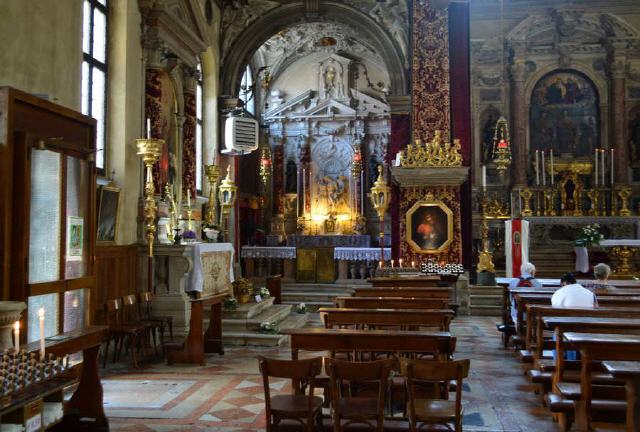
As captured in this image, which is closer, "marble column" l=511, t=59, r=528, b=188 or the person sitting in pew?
the person sitting in pew

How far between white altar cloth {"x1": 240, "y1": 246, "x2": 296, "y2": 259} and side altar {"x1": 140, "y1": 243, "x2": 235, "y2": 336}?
6.75 m

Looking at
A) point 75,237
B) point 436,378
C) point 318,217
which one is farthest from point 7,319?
point 318,217

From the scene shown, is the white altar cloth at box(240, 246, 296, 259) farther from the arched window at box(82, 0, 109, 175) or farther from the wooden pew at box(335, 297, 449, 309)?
the wooden pew at box(335, 297, 449, 309)

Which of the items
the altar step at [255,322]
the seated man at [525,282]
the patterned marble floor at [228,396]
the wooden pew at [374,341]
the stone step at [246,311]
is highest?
the seated man at [525,282]

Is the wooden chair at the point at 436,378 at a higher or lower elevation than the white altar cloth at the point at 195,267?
lower

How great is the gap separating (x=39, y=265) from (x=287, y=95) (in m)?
18.6

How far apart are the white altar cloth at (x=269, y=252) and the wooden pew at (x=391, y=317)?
11.4m

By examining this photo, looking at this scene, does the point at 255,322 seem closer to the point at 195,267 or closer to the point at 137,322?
the point at 195,267

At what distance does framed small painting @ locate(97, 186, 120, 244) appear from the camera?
10.3 meters

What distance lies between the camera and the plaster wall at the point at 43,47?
25.3 ft

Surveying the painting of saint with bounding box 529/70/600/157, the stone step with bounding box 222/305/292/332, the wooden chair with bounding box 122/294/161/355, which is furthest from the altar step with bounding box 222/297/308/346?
the painting of saint with bounding box 529/70/600/157

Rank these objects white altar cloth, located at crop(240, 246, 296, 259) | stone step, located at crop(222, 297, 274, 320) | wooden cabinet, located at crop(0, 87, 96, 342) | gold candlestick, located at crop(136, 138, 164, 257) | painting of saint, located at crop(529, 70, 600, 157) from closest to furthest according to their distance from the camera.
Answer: wooden cabinet, located at crop(0, 87, 96, 342) → gold candlestick, located at crop(136, 138, 164, 257) → stone step, located at crop(222, 297, 274, 320) → white altar cloth, located at crop(240, 246, 296, 259) → painting of saint, located at crop(529, 70, 600, 157)

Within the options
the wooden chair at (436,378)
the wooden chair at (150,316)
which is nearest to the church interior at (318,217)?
the wooden chair at (436,378)

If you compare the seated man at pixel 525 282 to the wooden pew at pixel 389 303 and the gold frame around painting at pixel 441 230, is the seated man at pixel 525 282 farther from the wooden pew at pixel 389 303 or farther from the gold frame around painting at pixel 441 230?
the gold frame around painting at pixel 441 230
